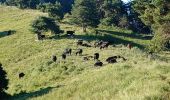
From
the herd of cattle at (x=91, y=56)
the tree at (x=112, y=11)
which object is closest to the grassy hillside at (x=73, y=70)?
the herd of cattle at (x=91, y=56)

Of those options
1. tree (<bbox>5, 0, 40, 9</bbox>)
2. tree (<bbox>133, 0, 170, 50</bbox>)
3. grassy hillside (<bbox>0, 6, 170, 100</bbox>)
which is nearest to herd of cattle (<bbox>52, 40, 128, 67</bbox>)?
grassy hillside (<bbox>0, 6, 170, 100</bbox>)

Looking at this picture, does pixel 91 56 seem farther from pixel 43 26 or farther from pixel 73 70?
pixel 43 26

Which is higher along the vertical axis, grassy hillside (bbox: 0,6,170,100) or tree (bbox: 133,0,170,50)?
tree (bbox: 133,0,170,50)

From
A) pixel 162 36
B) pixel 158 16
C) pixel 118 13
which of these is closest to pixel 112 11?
pixel 118 13

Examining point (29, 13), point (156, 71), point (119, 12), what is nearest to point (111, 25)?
point (119, 12)

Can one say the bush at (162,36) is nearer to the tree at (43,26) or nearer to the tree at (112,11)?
the tree at (43,26)

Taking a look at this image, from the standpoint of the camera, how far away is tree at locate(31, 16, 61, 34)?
246ft

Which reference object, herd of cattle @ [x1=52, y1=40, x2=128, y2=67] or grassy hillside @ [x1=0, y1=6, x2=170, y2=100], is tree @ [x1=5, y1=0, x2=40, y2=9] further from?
herd of cattle @ [x1=52, y1=40, x2=128, y2=67]

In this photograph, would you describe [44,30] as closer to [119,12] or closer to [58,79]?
[58,79]

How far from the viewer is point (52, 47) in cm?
6538

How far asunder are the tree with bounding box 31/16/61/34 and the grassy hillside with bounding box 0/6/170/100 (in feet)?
7.78

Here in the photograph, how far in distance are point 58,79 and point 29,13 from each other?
230 ft

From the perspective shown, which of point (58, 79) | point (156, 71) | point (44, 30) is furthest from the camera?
point (44, 30)

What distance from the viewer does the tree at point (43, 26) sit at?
246ft
